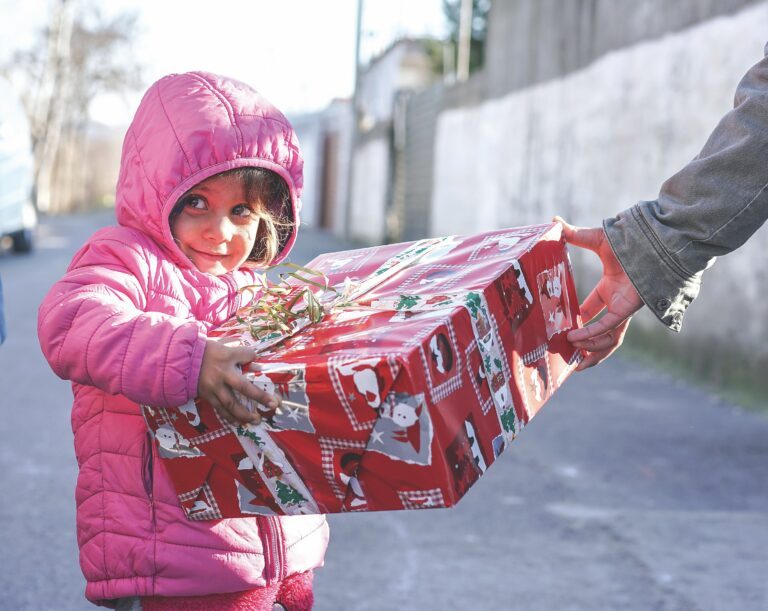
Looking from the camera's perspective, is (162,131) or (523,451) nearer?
(162,131)

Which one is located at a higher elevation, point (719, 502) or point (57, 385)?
point (719, 502)

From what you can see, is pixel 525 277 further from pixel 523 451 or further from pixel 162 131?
pixel 523 451

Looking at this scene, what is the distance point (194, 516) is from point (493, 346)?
61 centimetres

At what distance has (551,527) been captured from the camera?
12.9 feet

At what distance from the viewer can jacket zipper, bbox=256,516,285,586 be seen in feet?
6.73

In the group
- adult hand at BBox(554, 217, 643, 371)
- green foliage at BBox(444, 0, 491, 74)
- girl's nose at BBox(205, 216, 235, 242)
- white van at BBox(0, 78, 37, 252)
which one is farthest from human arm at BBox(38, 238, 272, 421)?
green foliage at BBox(444, 0, 491, 74)

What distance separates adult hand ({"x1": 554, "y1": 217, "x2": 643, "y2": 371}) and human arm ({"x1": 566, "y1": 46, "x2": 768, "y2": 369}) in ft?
0.04

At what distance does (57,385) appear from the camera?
20.8ft

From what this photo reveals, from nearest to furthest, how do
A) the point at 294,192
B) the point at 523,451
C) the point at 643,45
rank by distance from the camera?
1. the point at 294,192
2. the point at 523,451
3. the point at 643,45

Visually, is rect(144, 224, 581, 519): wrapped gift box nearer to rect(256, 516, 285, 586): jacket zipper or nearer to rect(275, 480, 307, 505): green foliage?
rect(275, 480, 307, 505): green foliage

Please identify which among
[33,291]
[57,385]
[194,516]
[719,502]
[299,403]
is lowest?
[33,291]

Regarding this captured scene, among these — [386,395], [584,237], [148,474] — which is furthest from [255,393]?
[584,237]

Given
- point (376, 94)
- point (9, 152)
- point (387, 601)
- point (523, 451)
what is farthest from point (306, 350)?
point (376, 94)

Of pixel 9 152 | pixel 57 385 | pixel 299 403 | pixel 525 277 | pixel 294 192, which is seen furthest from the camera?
pixel 9 152
